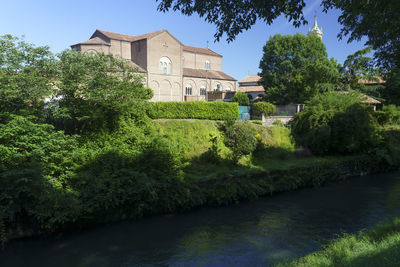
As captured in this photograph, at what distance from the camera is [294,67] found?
120ft

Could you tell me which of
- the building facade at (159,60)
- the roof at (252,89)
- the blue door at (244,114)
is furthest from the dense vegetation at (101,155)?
the roof at (252,89)

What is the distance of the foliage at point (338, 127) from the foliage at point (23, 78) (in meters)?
16.4

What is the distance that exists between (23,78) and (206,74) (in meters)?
41.2

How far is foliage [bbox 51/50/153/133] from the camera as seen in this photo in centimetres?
1275

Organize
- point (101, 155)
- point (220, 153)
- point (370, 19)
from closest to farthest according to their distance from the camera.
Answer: point (370, 19)
point (101, 155)
point (220, 153)

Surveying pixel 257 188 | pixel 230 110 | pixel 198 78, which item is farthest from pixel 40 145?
pixel 198 78

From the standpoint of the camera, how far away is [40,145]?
11.0 metres

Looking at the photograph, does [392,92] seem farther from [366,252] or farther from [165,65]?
[366,252]

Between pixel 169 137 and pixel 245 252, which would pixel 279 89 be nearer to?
pixel 169 137

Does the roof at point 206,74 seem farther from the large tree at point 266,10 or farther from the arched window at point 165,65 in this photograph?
the large tree at point 266,10

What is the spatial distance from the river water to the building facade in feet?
105

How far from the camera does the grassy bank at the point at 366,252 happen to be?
547 cm

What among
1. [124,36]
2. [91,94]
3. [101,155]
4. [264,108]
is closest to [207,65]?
[124,36]

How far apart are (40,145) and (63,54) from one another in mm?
4460
